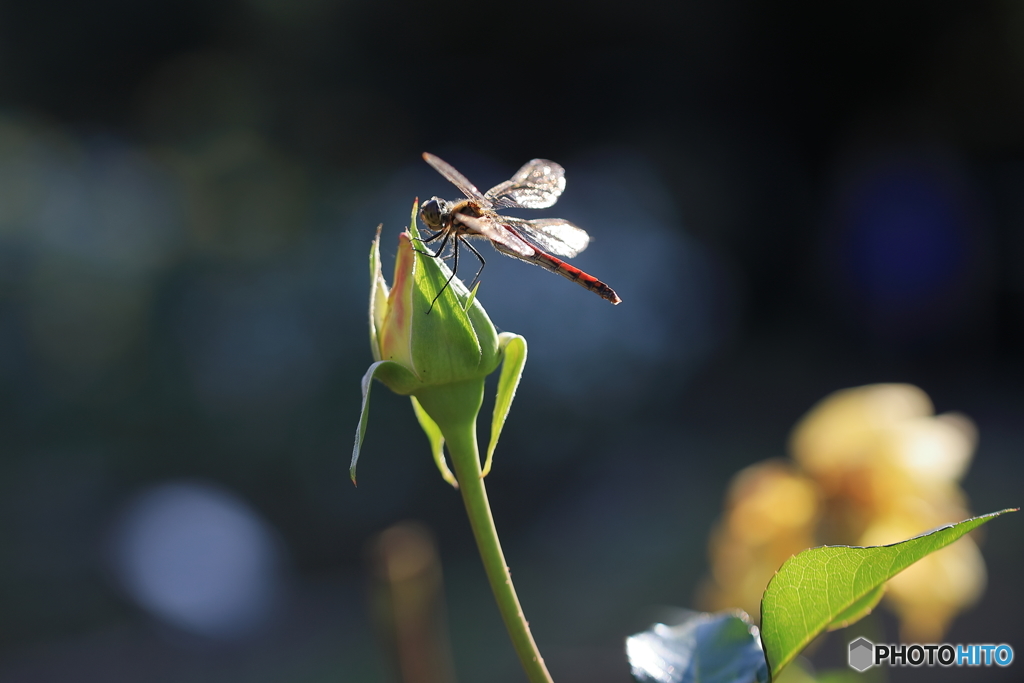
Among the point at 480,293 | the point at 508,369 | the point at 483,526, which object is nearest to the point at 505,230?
the point at 508,369

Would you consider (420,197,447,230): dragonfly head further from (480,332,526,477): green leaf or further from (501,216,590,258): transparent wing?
(480,332,526,477): green leaf

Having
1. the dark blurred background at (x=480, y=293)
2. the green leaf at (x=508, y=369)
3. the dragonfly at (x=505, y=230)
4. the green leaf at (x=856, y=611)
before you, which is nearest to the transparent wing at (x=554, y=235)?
the dragonfly at (x=505, y=230)

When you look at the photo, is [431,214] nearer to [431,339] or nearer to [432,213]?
[432,213]

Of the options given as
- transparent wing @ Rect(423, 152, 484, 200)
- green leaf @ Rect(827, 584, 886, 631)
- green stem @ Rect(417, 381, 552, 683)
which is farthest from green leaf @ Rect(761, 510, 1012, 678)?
transparent wing @ Rect(423, 152, 484, 200)

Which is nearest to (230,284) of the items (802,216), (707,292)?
(707,292)

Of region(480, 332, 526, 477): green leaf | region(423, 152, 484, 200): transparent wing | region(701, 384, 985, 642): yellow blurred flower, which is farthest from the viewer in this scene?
region(701, 384, 985, 642): yellow blurred flower

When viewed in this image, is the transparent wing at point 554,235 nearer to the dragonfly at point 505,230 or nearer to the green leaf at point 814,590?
the dragonfly at point 505,230
